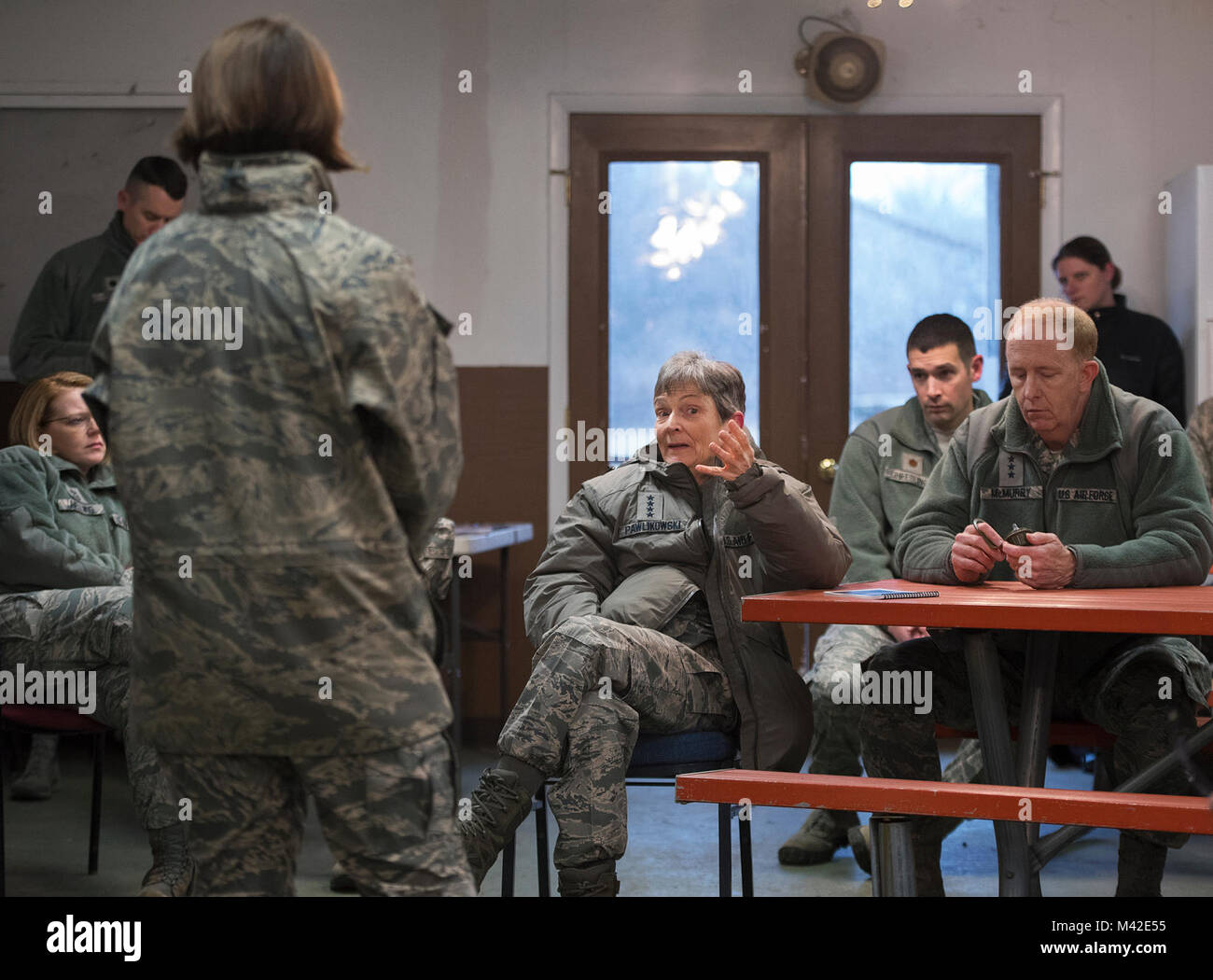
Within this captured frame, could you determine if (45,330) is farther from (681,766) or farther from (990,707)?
(990,707)

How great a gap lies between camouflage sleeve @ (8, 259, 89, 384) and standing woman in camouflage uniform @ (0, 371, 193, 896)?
2.57 ft

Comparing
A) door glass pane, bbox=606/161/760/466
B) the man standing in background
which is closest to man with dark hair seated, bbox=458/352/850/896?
the man standing in background

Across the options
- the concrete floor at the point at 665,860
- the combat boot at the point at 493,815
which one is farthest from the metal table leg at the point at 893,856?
the concrete floor at the point at 665,860

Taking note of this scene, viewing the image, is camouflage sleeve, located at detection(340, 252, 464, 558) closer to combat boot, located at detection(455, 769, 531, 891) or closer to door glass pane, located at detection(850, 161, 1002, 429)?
combat boot, located at detection(455, 769, 531, 891)

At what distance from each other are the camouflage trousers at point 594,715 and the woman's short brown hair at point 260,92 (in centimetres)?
124

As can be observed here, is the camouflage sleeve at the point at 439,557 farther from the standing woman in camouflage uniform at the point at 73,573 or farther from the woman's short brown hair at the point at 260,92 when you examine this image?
the woman's short brown hair at the point at 260,92

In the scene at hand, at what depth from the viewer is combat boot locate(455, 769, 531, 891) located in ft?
8.18

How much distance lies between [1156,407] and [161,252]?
2.11m

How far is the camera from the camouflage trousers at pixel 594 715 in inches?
97.8

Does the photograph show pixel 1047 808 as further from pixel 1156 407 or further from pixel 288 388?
pixel 288 388

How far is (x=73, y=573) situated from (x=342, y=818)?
2.16 m

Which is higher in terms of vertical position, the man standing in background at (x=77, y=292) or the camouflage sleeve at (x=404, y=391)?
the man standing in background at (x=77, y=292)

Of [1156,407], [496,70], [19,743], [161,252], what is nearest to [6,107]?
[496,70]

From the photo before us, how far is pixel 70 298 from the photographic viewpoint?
15.5ft
